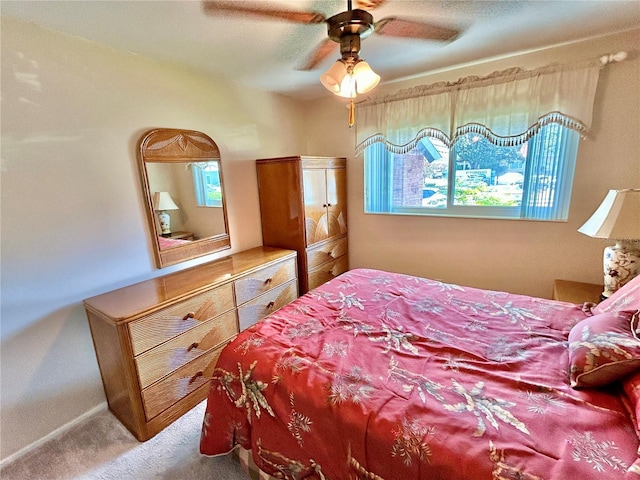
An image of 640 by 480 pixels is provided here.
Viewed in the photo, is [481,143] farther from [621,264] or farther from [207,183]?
[207,183]

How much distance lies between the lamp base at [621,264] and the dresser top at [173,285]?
222 cm

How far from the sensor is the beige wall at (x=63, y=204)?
1513 mm

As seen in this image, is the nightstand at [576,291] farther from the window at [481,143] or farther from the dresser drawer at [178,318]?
the dresser drawer at [178,318]

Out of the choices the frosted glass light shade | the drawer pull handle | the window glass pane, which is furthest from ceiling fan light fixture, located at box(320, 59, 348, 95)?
the drawer pull handle

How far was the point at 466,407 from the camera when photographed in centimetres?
98

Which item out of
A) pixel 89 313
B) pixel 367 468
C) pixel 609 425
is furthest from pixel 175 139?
pixel 609 425

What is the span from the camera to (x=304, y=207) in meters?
2.69

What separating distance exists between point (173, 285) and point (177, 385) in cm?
62

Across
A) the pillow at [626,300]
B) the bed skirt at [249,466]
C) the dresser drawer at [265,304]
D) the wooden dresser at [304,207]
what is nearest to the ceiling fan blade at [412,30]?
the wooden dresser at [304,207]

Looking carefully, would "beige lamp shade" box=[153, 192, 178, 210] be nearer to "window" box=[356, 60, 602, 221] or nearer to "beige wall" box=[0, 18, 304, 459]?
"beige wall" box=[0, 18, 304, 459]

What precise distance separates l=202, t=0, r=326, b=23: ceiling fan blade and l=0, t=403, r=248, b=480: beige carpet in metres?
2.24

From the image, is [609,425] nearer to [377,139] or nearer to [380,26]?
[380,26]

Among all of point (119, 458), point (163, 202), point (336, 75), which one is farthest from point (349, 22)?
point (119, 458)

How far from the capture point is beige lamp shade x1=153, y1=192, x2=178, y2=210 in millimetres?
2076
